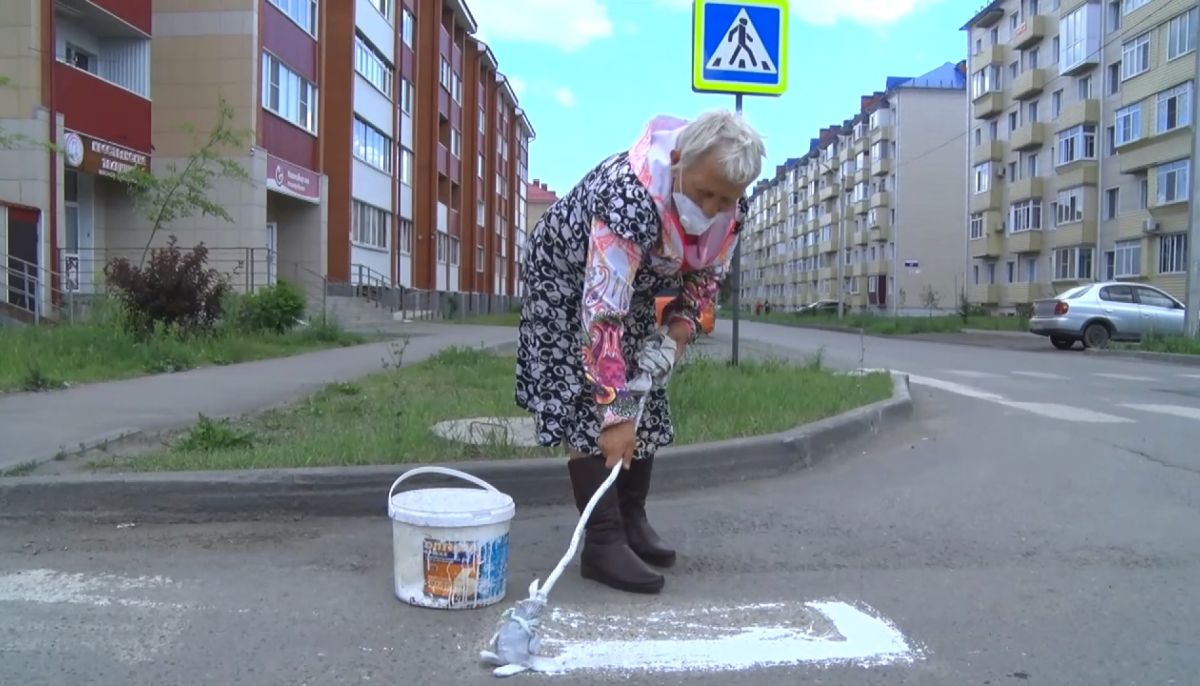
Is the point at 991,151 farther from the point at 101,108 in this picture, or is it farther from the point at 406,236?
the point at 101,108

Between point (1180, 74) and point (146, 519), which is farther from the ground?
point (1180, 74)

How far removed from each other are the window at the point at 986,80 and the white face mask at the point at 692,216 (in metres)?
57.3

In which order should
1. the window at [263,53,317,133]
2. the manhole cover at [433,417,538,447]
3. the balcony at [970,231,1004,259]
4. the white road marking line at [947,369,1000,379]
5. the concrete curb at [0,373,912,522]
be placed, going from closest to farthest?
the concrete curb at [0,373,912,522]
the manhole cover at [433,417,538,447]
the white road marking line at [947,369,1000,379]
the window at [263,53,317,133]
the balcony at [970,231,1004,259]

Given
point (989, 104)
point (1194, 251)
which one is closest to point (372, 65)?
point (1194, 251)

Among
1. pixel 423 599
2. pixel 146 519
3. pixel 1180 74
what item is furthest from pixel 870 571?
pixel 1180 74

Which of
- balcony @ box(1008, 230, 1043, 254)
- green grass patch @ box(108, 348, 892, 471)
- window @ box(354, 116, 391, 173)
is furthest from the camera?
balcony @ box(1008, 230, 1043, 254)

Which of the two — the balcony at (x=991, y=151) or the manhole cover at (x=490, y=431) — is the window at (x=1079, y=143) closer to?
the balcony at (x=991, y=151)

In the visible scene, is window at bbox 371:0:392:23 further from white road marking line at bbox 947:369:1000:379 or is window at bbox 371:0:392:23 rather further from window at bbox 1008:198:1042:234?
window at bbox 1008:198:1042:234

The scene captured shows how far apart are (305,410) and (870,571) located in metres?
4.93

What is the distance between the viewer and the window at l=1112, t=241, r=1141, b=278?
3994 cm

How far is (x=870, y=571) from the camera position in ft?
13.0

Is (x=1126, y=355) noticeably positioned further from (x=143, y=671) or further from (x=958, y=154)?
(x=958, y=154)

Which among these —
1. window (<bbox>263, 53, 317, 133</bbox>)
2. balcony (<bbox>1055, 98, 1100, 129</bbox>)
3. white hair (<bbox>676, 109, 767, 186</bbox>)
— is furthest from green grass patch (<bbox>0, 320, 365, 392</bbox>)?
balcony (<bbox>1055, 98, 1100, 129</bbox>)

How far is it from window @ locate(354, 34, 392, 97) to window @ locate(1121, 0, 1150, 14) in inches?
1178
